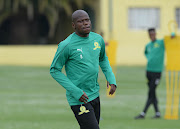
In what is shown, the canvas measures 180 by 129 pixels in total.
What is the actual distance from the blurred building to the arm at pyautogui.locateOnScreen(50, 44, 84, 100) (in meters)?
28.3

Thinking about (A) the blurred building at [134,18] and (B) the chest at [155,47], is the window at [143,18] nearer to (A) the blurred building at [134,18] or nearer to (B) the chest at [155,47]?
(A) the blurred building at [134,18]

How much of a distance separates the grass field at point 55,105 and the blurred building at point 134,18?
30.1 feet

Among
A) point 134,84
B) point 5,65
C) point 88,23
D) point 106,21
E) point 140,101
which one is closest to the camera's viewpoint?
point 88,23

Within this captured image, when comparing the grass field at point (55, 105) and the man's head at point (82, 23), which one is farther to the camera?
the grass field at point (55, 105)

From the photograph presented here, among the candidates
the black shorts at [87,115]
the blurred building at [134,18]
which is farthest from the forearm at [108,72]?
the blurred building at [134,18]

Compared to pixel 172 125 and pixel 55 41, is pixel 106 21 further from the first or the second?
pixel 172 125

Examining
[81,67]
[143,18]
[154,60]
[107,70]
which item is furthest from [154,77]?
[143,18]

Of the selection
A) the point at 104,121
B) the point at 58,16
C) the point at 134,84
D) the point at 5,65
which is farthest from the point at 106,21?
the point at 104,121

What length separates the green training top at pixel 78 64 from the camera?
251 inches

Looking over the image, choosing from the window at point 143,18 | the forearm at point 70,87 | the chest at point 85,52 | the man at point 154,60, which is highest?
the chest at point 85,52

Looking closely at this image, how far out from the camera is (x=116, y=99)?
16.7 m

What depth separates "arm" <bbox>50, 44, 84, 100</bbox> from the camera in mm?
6309

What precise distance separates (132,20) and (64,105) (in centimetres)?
2149

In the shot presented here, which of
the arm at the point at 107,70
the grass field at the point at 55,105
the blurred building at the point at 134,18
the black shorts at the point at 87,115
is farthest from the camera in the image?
the blurred building at the point at 134,18
